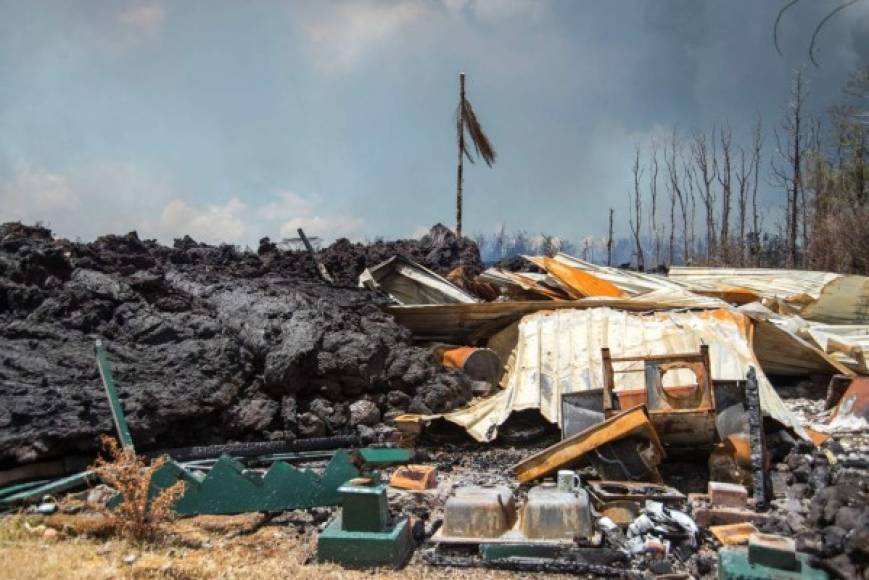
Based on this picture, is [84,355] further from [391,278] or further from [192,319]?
[391,278]

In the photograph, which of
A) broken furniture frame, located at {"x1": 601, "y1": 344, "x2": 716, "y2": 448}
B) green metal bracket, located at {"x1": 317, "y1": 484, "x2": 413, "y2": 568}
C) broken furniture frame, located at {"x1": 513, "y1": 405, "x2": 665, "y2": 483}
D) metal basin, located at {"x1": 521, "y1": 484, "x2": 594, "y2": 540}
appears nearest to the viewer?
green metal bracket, located at {"x1": 317, "y1": 484, "x2": 413, "y2": 568}

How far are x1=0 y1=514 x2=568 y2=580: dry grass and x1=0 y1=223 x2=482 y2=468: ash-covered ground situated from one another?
1.61 metres

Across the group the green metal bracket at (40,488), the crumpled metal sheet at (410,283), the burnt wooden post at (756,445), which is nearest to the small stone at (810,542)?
the burnt wooden post at (756,445)

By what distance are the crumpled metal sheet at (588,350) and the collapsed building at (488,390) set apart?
3 centimetres

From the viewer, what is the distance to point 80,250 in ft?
35.5

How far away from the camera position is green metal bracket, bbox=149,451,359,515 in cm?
575

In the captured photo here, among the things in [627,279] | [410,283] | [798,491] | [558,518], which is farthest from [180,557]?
[627,279]

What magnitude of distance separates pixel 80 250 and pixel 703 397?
9172 mm

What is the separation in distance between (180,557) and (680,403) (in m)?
4.41

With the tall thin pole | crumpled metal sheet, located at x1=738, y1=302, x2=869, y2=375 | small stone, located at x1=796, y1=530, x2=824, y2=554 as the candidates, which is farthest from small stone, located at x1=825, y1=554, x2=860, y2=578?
the tall thin pole

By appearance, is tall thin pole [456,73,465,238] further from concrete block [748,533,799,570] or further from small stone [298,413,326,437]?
concrete block [748,533,799,570]

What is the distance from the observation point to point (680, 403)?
649 centimetres

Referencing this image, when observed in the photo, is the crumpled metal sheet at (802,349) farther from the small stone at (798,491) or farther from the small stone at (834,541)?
the small stone at (834,541)

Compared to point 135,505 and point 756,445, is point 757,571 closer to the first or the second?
point 756,445
